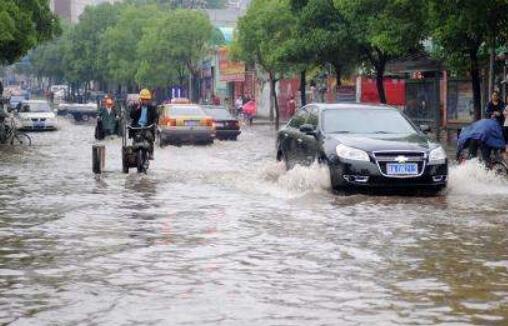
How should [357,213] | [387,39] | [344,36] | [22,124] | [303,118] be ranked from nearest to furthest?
1. [357,213]
2. [303,118]
3. [387,39]
4. [344,36]
5. [22,124]

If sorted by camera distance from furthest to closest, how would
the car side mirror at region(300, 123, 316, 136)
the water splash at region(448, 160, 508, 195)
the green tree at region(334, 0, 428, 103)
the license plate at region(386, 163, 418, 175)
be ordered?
the green tree at region(334, 0, 428, 103)
the car side mirror at region(300, 123, 316, 136)
the water splash at region(448, 160, 508, 195)
the license plate at region(386, 163, 418, 175)

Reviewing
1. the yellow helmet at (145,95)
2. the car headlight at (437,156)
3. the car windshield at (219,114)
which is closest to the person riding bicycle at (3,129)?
the car windshield at (219,114)

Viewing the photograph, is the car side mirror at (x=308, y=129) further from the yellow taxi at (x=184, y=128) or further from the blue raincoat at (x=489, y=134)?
the yellow taxi at (x=184, y=128)

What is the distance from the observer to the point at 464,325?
654 cm

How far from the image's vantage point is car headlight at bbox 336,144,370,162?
1421 cm

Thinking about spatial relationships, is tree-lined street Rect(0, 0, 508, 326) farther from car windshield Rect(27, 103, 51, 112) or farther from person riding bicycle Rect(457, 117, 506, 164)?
car windshield Rect(27, 103, 51, 112)

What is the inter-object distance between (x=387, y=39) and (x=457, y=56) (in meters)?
2.66

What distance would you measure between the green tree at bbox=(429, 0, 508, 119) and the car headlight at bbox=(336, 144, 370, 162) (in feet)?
25.6

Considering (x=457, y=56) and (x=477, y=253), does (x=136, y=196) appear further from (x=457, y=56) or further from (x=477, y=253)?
(x=457, y=56)

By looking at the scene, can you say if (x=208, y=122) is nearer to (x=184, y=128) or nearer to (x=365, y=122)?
(x=184, y=128)

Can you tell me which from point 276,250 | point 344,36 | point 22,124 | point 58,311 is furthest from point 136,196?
point 22,124

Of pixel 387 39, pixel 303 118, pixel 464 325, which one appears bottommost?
pixel 464 325

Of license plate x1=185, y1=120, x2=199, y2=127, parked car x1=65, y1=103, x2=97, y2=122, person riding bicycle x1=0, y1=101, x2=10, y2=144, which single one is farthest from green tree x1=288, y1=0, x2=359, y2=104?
parked car x1=65, y1=103, x2=97, y2=122

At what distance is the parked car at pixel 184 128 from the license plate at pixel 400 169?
17.6 metres
